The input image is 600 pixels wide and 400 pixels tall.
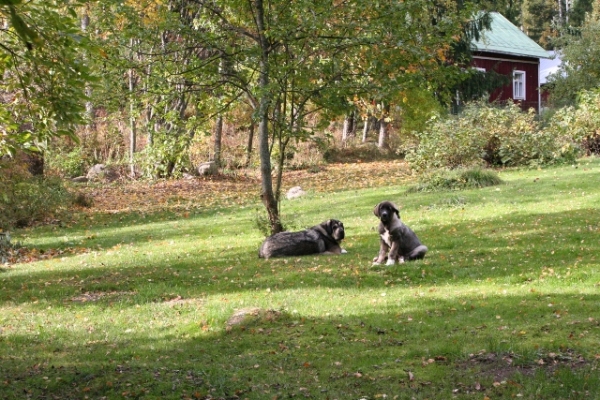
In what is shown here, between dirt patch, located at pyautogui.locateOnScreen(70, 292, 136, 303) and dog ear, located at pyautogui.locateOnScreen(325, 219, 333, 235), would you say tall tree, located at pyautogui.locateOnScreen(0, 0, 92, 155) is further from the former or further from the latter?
dog ear, located at pyautogui.locateOnScreen(325, 219, 333, 235)

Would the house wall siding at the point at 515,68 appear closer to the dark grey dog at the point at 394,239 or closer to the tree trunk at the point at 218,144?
the tree trunk at the point at 218,144

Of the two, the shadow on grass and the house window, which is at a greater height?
the house window

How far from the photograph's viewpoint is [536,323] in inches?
353

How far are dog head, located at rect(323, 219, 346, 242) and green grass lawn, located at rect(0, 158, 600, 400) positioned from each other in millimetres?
527

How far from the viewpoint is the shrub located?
2527cm

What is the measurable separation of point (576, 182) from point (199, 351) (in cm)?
1757

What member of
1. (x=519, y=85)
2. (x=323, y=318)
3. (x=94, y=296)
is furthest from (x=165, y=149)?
(x=519, y=85)

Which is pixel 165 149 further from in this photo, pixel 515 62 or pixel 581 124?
pixel 515 62

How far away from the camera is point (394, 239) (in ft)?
43.9

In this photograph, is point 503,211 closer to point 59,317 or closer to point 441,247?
point 441,247

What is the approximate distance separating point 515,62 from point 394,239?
52.1 m

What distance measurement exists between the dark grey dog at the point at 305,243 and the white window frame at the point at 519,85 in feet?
163

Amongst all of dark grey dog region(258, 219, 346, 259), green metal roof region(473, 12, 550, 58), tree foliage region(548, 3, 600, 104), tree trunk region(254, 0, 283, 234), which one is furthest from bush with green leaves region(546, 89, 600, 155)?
green metal roof region(473, 12, 550, 58)

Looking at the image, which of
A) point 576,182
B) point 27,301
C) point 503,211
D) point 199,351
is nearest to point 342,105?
point 503,211
